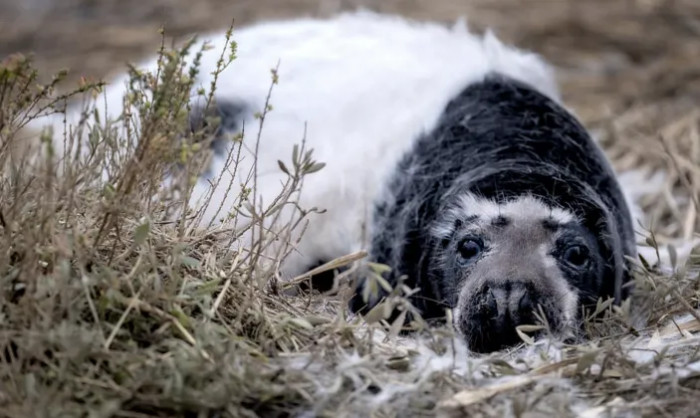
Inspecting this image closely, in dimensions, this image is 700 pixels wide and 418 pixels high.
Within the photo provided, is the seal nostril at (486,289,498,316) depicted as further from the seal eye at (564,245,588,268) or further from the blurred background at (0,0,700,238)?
the blurred background at (0,0,700,238)

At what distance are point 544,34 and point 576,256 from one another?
4.81m

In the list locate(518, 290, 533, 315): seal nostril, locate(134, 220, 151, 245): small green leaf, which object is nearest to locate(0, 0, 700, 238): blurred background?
locate(518, 290, 533, 315): seal nostril

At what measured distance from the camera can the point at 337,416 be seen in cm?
206

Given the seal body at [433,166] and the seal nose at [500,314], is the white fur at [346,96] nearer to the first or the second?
the seal body at [433,166]

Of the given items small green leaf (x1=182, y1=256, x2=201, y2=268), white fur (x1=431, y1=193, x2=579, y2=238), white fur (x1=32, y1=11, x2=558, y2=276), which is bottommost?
small green leaf (x1=182, y1=256, x2=201, y2=268)

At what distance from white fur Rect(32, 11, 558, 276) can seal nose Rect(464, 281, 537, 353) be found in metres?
0.86

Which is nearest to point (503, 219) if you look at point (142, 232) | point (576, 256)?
point (576, 256)

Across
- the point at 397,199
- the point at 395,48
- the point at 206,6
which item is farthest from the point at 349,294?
the point at 206,6

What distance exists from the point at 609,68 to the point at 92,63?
3799mm

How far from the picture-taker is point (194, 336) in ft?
7.30

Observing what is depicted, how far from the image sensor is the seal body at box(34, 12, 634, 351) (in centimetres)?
280

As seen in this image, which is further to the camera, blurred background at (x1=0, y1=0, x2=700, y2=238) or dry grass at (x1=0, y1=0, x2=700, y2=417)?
blurred background at (x1=0, y1=0, x2=700, y2=238)

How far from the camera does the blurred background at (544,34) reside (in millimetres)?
6254

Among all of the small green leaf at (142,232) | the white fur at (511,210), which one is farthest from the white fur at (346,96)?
the small green leaf at (142,232)
